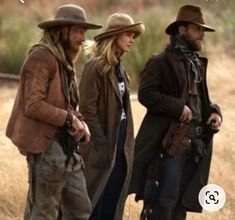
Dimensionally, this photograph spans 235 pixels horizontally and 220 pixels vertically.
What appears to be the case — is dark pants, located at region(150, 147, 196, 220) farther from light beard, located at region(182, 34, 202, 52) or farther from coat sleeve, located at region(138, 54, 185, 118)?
light beard, located at region(182, 34, 202, 52)

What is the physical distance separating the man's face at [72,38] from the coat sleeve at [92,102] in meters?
0.58

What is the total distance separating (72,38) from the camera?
536cm

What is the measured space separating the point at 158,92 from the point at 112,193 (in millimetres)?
744

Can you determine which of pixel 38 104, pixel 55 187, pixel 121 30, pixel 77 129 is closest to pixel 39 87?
pixel 38 104

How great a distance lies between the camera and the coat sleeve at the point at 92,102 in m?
5.92

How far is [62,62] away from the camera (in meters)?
5.29

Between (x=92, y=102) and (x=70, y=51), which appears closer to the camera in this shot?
(x=70, y=51)

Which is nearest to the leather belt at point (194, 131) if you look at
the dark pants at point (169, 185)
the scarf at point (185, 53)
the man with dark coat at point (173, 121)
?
the man with dark coat at point (173, 121)

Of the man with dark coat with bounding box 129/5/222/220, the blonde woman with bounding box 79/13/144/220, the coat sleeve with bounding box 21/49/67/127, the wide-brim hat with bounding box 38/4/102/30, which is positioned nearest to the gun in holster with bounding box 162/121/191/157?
the man with dark coat with bounding box 129/5/222/220

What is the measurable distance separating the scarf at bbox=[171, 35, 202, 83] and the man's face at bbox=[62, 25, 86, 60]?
44.6 inches

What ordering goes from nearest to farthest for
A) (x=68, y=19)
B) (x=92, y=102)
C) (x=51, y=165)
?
(x=51, y=165) → (x=68, y=19) → (x=92, y=102)

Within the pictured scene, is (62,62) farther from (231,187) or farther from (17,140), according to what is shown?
(231,187)

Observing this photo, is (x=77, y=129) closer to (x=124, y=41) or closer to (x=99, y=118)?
(x=99, y=118)

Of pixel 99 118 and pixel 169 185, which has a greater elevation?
pixel 99 118
